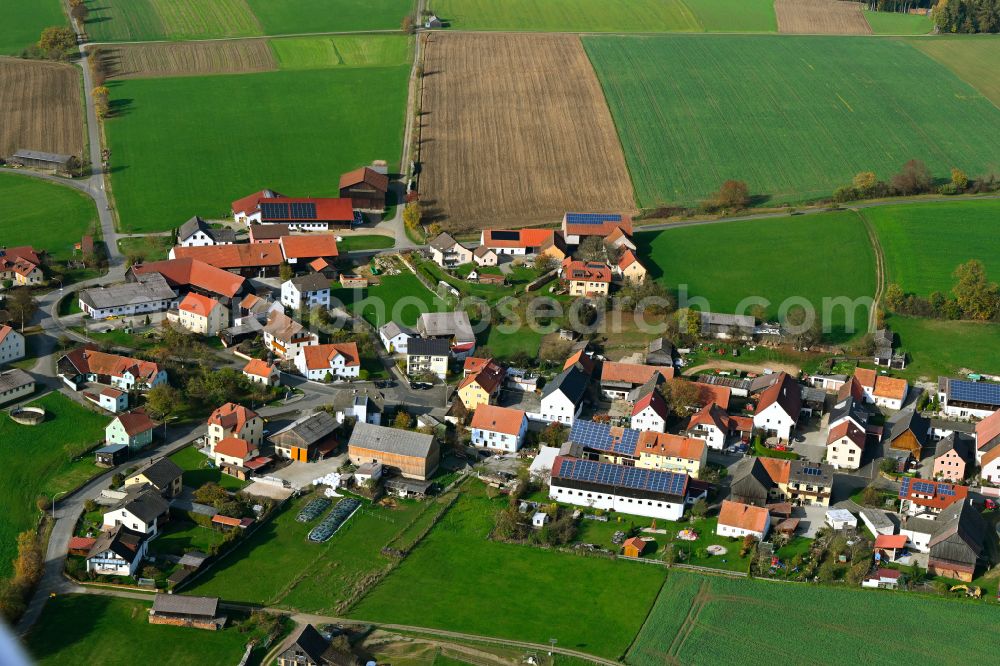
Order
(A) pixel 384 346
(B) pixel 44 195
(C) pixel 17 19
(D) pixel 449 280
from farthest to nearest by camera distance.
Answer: (C) pixel 17 19 → (B) pixel 44 195 → (D) pixel 449 280 → (A) pixel 384 346

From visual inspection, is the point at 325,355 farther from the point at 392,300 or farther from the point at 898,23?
the point at 898,23

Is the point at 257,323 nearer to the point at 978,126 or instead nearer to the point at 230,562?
the point at 230,562

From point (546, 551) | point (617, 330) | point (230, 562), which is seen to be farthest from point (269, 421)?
point (617, 330)

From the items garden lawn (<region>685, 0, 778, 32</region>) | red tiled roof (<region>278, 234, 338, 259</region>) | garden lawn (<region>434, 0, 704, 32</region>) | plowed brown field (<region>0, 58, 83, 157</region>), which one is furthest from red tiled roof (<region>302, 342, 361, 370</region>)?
garden lawn (<region>685, 0, 778, 32</region>)

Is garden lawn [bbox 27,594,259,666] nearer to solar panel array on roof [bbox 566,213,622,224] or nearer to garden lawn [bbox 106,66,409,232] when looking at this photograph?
garden lawn [bbox 106,66,409,232]

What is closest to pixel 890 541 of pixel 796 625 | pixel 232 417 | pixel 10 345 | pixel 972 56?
pixel 796 625

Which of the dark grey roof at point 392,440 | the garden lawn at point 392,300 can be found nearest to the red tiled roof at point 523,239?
the garden lawn at point 392,300
